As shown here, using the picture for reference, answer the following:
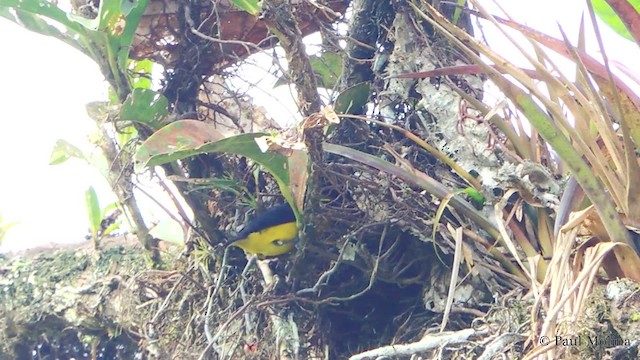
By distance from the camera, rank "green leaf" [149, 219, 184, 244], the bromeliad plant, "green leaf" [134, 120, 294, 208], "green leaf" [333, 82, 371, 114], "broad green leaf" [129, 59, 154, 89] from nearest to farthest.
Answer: the bromeliad plant → "green leaf" [134, 120, 294, 208] → "green leaf" [333, 82, 371, 114] → "broad green leaf" [129, 59, 154, 89] → "green leaf" [149, 219, 184, 244]

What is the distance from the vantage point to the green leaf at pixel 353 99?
1.64m

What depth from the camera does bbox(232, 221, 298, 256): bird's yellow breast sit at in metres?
1.53

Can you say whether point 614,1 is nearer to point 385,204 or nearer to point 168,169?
point 385,204

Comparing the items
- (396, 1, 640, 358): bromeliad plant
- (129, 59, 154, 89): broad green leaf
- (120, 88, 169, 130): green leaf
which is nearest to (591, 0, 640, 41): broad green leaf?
(396, 1, 640, 358): bromeliad plant

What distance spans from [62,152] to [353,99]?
29.1 inches

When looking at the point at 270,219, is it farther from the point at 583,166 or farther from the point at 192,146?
the point at 583,166

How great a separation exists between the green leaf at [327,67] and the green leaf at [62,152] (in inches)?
23.5

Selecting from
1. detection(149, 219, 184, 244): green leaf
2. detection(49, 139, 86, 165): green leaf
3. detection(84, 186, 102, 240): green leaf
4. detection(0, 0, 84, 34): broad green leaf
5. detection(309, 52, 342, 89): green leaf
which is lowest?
detection(149, 219, 184, 244): green leaf

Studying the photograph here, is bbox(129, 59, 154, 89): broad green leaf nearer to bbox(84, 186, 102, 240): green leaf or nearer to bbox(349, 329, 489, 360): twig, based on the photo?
bbox(84, 186, 102, 240): green leaf

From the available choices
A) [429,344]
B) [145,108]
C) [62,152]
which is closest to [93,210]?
[62,152]

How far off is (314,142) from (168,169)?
14.7 inches

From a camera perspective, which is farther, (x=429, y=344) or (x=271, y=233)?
(x=271, y=233)

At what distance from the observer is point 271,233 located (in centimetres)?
152

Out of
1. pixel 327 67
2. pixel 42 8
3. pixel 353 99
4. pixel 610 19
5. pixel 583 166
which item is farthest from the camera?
pixel 327 67
